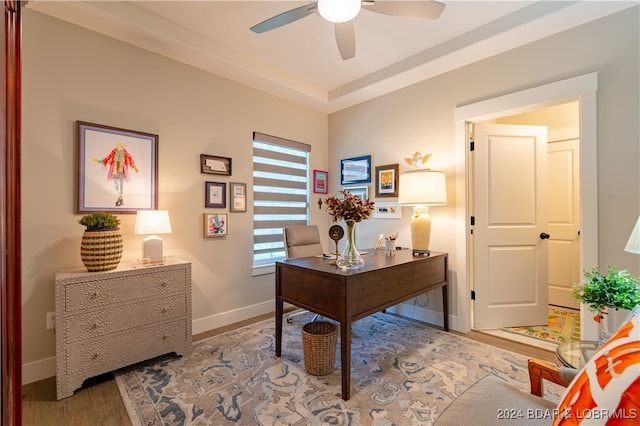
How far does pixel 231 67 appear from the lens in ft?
9.28

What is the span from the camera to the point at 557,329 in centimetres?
283

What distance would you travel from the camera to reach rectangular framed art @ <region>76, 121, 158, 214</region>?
220 centimetres

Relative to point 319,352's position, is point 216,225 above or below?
above

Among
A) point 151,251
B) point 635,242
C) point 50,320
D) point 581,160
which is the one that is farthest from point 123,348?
point 581,160

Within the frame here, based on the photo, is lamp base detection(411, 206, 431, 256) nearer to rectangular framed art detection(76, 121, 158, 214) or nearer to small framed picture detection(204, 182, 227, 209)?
small framed picture detection(204, 182, 227, 209)

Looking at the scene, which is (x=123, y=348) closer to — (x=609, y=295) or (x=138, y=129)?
(x=138, y=129)

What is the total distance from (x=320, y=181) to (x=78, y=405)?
314 centimetres

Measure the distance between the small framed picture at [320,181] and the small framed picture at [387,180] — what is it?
824 millimetres

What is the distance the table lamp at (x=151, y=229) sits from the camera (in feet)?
7.45

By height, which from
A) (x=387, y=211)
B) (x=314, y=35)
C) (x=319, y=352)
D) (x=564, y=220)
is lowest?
(x=319, y=352)

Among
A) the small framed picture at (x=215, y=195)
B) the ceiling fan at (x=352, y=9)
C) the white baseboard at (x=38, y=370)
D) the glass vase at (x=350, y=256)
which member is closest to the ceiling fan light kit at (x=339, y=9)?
the ceiling fan at (x=352, y=9)

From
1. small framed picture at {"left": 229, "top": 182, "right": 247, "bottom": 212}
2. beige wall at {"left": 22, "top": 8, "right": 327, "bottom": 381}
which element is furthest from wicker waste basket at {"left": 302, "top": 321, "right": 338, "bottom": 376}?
small framed picture at {"left": 229, "top": 182, "right": 247, "bottom": 212}

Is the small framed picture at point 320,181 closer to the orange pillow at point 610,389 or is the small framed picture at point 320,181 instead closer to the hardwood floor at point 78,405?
the hardwood floor at point 78,405

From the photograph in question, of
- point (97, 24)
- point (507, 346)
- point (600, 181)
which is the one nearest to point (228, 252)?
point (97, 24)
